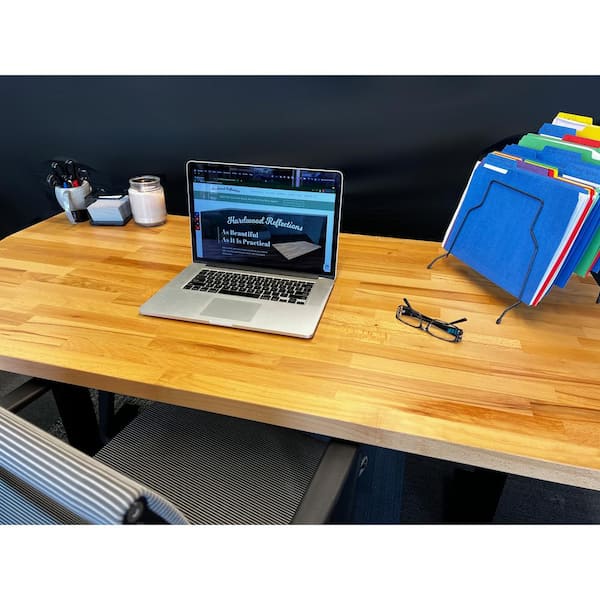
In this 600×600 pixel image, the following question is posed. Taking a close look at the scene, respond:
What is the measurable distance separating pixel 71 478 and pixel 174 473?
515mm

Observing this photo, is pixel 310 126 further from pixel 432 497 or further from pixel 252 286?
pixel 432 497

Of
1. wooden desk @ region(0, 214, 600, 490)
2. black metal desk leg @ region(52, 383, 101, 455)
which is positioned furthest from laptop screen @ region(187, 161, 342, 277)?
black metal desk leg @ region(52, 383, 101, 455)

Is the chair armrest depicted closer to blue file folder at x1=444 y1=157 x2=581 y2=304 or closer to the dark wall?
blue file folder at x1=444 y1=157 x2=581 y2=304

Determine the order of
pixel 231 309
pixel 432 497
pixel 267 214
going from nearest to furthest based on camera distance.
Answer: pixel 231 309, pixel 267 214, pixel 432 497

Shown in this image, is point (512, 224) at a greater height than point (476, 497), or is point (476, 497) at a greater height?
point (512, 224)

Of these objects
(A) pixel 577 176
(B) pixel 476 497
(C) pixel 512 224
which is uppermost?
(A) pixel 577 176

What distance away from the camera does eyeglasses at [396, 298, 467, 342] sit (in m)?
0.86

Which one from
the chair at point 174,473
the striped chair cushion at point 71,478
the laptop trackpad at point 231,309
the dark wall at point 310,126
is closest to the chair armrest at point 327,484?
the chair at point 174,473

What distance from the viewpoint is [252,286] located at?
1.02 metres

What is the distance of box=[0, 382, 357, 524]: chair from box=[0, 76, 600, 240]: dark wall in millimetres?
Answer: 908

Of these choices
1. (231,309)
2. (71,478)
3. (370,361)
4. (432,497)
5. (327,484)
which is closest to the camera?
(71,478)

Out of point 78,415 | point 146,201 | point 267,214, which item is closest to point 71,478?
point 78,415

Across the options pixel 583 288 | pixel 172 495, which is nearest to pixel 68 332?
pixel 172 495
